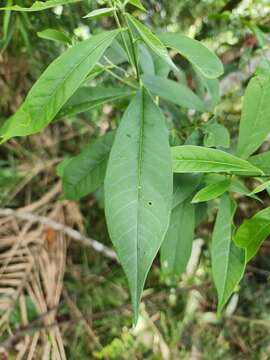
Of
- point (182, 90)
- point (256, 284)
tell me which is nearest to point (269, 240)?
point (256, 284)

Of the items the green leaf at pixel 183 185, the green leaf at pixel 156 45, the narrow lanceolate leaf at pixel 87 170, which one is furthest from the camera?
the narrow lanceolate leaf at pixel 87 170

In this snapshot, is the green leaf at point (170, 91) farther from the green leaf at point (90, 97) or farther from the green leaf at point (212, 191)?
the green leaf at point (212, 191)

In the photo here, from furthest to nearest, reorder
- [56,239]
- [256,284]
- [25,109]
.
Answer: [256,284] < [56,239] < [25,109]

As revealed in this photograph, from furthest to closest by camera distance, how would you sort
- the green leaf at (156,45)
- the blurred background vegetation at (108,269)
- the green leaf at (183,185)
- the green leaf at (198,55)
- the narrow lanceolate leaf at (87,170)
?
1. the blurred background vegetation at (108,269)
2. the narrow lanceolate leaf at (87,170)
3. the green leaf at (183,185)
4. the green leaf at (198,55)
5. the green leaf at (156,45)

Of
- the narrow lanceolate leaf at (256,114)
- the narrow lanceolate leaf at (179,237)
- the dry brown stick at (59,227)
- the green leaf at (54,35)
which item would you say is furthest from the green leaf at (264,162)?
the dry brown stick at (59,227)

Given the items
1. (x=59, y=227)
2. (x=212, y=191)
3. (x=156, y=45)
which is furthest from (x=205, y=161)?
(x=59, y=227)

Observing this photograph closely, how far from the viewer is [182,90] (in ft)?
2.74

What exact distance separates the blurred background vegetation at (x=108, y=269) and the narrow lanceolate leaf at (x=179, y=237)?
50cm

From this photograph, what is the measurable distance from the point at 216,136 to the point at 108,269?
34.4 inches

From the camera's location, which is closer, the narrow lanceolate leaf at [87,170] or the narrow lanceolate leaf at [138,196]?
the narrow lanceolate leaf at [138,196]

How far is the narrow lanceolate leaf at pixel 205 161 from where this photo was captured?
0.57 metres

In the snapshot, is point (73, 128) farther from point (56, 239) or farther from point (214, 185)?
point (214, 185)

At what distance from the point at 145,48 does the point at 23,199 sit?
827 mm

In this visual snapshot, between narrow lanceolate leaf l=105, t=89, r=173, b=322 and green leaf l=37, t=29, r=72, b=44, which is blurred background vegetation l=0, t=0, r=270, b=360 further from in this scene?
narrow lanceolate leaf l=105, t=89, r=173, b=322
